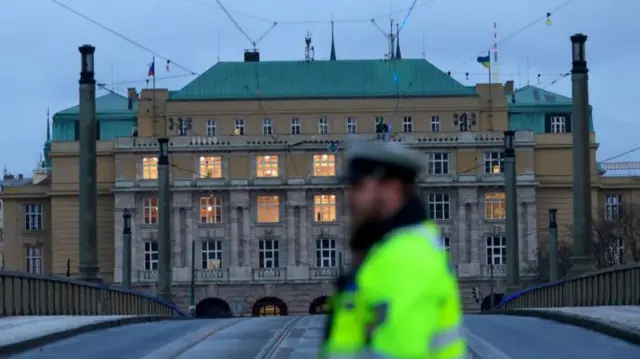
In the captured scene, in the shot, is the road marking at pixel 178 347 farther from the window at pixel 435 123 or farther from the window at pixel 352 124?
the window at pixel 435 123

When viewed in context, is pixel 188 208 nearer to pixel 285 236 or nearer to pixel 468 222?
pixel 285 236

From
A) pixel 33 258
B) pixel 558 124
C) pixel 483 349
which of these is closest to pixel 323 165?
pixel 558 124

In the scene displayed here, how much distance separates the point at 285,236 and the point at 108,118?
18.7 metres

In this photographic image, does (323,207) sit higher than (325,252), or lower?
higher

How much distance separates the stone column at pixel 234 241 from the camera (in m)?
107

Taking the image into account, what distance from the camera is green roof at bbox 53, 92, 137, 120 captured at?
11488 centimetres

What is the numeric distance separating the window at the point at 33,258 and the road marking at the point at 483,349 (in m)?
92.0

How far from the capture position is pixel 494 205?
10894 centimetres

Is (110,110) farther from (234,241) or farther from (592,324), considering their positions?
(592,324)

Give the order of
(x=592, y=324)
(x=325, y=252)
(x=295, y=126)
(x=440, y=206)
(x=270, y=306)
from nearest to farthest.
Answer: (x=592, y=324) < (x=270, y=306) < (x=325, y=252) < (x=295, y=126) < (x=440, y=206)

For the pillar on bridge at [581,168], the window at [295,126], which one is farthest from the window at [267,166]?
the pillar on bridge at [581,168]

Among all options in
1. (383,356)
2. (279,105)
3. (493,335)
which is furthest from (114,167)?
(383,356)

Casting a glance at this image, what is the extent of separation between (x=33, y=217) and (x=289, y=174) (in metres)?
21.8

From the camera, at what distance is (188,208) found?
10838 cm
